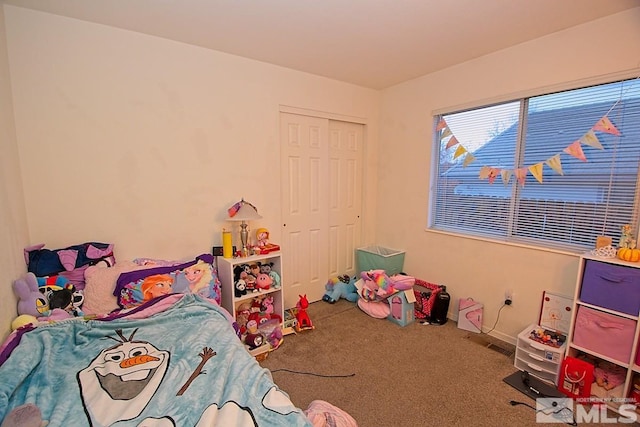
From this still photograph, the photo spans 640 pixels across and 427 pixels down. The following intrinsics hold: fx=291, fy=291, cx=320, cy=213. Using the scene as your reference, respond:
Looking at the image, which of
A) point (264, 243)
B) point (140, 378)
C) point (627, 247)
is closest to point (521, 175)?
point (627, 247)

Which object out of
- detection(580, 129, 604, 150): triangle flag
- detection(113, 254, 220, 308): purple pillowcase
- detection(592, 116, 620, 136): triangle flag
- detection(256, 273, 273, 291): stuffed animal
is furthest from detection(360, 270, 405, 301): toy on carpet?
detection(592, 116, 620, 136): triangle flag

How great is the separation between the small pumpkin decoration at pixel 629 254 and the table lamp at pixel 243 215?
257 centimetres

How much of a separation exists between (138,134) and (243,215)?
1028 millimetres

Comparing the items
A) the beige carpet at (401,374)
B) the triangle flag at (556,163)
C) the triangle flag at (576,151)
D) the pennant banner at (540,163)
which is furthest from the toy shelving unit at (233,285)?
the triangle flag at (576,151)

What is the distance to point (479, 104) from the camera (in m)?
2.74

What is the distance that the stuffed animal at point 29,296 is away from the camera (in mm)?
1685

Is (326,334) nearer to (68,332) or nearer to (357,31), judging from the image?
(68,332)

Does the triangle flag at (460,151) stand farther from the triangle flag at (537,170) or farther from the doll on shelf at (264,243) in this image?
the doll on shelf at (264,243)

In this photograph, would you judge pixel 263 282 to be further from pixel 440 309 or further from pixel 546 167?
pixel 546 167

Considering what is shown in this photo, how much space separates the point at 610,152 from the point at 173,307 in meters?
3.26

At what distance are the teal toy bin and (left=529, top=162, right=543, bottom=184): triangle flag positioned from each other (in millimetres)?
1551

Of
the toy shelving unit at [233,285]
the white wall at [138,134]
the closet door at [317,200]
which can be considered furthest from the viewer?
the closet door at [317,200]

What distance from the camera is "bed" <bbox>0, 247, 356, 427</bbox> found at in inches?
42.8

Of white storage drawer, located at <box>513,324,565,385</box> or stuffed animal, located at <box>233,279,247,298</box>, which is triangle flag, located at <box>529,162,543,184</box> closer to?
white storage drawer, located at <box>513,324,565,385</box>
